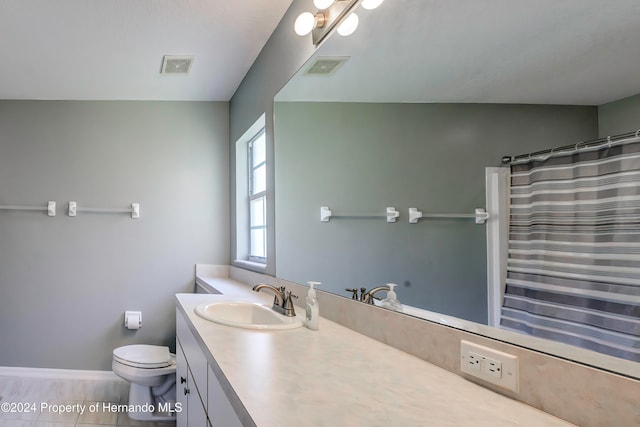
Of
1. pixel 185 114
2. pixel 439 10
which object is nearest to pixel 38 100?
pixel 185 114

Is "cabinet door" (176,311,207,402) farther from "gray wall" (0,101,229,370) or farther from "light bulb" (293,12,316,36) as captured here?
"gray wall" (0,101,229,370)

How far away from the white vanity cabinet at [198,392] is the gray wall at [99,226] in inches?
57.9

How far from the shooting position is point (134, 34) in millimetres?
2271

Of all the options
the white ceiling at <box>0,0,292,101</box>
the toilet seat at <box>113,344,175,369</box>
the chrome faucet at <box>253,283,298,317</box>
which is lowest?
the toilet seat at <box>113,344,175,369</box>

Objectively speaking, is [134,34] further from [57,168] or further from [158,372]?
[158,372]

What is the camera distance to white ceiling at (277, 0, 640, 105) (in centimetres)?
65

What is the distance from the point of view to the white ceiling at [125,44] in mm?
2033

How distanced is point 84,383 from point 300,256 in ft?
7.82

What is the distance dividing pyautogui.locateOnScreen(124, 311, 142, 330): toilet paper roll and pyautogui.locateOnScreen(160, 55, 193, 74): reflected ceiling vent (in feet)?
6.26

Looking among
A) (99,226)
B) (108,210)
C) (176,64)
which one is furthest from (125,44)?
(99,226)

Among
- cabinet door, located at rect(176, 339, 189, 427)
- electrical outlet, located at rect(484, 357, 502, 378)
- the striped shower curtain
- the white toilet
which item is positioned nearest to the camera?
the striped shower curtain

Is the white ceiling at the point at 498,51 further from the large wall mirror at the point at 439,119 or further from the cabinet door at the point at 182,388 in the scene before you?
the cabinet door at the point at 182,388

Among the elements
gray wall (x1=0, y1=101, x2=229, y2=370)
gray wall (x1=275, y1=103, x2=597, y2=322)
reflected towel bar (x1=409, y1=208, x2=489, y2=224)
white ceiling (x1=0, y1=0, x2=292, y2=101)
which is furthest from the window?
reflected towel bar (x1=409, y1=208, x2=489, y2=224)

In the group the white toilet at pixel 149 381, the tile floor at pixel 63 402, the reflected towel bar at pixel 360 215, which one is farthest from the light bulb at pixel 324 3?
the tile floor at pixel 63 402
